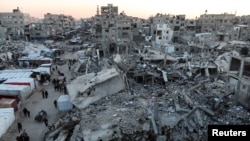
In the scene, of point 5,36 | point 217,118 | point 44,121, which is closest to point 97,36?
point 5,36

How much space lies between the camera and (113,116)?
1430cm


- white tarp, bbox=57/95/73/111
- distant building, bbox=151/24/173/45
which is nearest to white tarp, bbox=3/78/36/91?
white tarp, bbox=57/95/73/111

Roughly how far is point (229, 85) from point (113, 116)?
8.94 m

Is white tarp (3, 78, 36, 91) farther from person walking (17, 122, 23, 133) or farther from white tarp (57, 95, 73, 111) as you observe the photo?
person walking (17, 122, 23, 133)

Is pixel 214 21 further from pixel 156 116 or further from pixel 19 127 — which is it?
pixel 19 127

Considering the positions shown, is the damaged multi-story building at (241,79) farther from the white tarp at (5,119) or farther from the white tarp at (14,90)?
the white tarp at (14,90)

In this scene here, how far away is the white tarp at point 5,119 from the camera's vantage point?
1428cm

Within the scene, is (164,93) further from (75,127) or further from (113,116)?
(75,127)

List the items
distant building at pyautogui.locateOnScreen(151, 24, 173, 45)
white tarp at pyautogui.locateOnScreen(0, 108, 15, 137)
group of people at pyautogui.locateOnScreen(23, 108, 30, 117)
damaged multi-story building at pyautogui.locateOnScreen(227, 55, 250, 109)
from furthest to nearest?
distant building at pyautogui.locateOnScreen(151, 24, 173, 45)
group of people at pyautogui.locateOnScreen(23, 108, 30, 117)
damaged multi-story building at pyautogui.locateOnScreen(227, 55, 250, 109)
white tarp at pyautogui.locateOnScreen(0, 108, 15, 137)

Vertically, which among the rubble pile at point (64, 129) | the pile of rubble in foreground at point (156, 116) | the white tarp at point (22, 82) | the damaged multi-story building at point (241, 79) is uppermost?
the damaged multi-story building at point (241, 79)

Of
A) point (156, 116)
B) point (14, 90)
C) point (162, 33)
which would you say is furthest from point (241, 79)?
point (162, 33)

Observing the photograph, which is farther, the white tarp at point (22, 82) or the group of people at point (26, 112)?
the white tarp at point (22, 82)

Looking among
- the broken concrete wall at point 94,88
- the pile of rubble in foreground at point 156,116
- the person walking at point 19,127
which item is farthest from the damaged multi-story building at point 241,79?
the person walking at point 19,127

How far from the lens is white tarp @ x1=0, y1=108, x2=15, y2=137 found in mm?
14283
